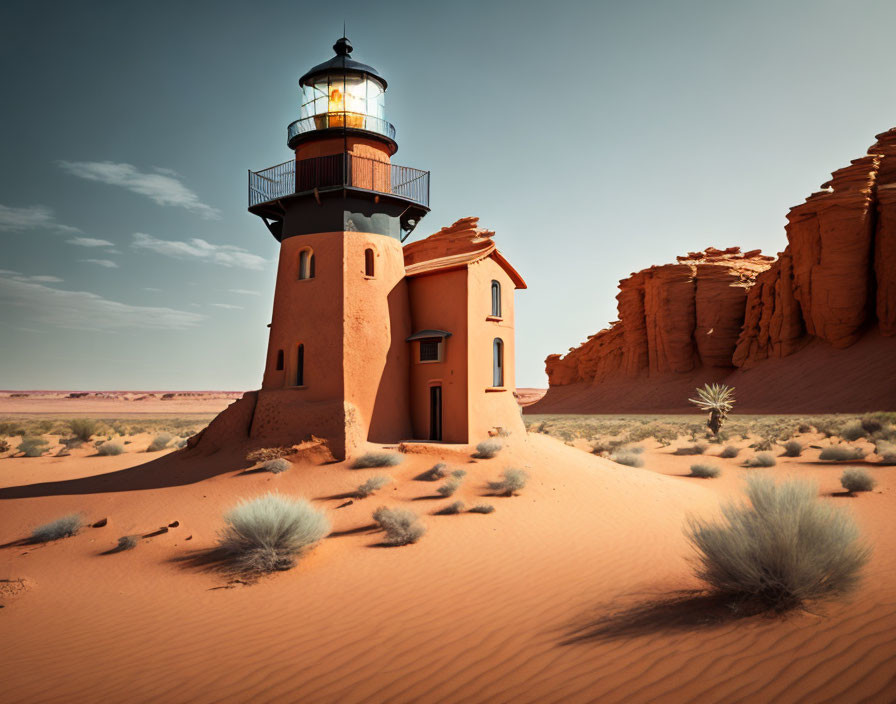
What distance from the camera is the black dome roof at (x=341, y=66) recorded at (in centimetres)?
1650

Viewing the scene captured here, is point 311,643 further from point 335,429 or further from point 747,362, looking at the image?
point 747,362

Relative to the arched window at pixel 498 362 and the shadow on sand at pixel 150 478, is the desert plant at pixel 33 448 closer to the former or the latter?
the shadow on sand at pixel 150 478

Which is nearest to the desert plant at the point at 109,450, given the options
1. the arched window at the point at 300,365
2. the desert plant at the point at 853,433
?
the arched window at the point at 300,365

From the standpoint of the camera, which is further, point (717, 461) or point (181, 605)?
point (717, 461)

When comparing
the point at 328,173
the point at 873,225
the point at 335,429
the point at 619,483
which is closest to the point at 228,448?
the point at 335,429

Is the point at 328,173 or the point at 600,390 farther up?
the point at 328,173

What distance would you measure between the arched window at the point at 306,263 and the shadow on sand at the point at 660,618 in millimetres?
13342

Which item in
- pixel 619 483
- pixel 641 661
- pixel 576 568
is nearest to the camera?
pixel 641 661

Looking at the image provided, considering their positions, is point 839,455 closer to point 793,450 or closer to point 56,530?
point 793,450

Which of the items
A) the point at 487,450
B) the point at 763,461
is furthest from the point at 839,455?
the point at 487,450

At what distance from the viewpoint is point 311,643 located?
606 cm

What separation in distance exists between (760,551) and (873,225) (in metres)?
A: 43.6

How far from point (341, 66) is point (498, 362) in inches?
394

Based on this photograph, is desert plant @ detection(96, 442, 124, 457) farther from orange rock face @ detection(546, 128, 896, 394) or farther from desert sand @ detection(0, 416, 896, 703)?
orange rock face @ detection(546, 128, 896, 394)
